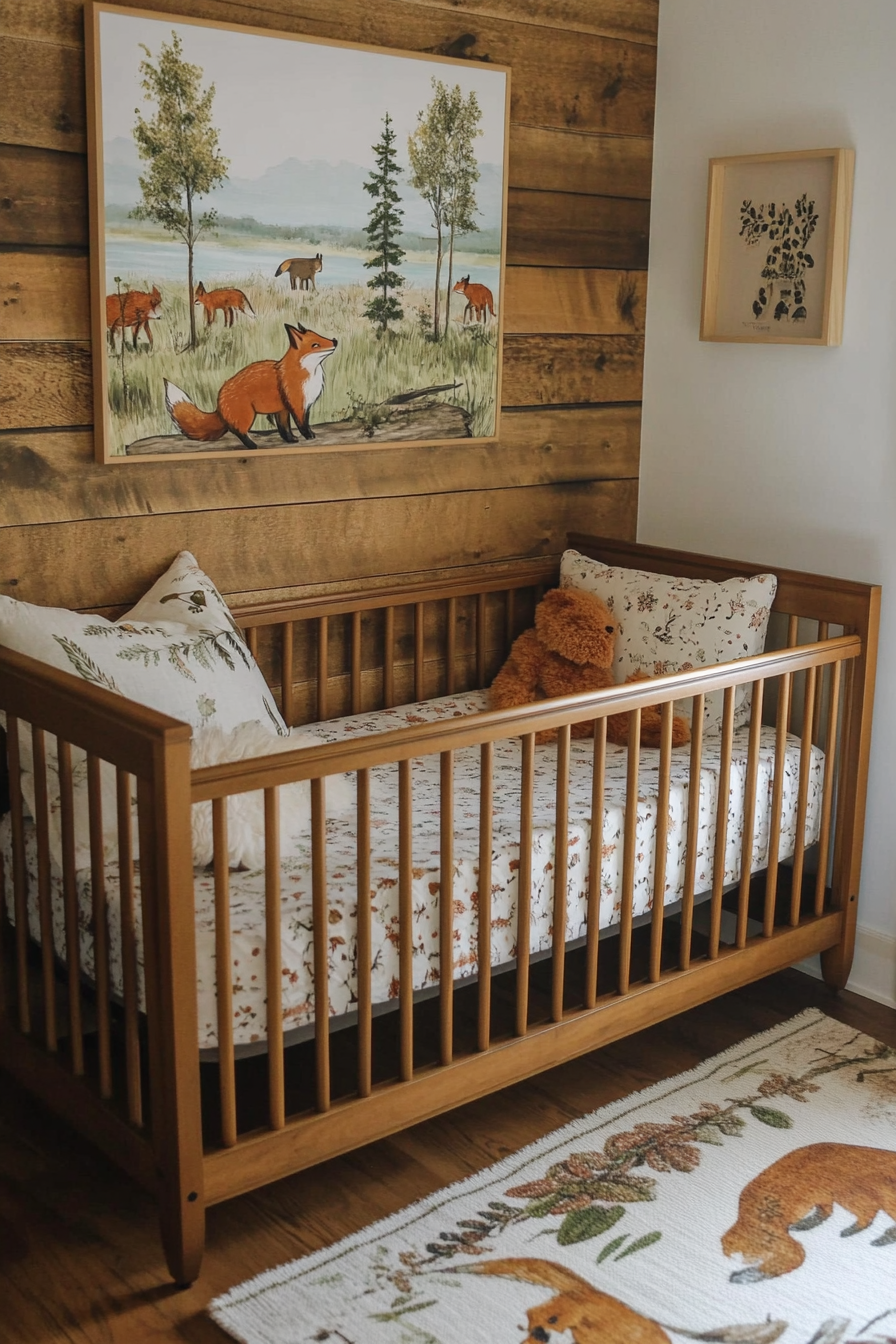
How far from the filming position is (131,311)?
2.41 m

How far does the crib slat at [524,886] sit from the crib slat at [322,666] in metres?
0.70

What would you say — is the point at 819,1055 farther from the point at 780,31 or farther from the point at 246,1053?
the point at 780,31

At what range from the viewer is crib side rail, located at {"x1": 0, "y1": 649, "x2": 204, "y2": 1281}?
1763 millimetres

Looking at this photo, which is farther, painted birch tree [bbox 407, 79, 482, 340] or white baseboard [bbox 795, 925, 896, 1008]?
white baseboard [bbox 795, 925, 896, 1008]

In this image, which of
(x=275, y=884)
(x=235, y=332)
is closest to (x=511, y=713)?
(x=275, y=884)

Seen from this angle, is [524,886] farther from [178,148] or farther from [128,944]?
[178,148]

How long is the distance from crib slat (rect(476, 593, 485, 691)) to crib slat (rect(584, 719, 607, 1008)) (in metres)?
0.80

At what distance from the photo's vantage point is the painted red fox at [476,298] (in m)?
2.86

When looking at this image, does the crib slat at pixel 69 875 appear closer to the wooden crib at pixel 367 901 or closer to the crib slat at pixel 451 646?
the wooden crib at pixel 367 901

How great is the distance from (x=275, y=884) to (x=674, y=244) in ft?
6.35

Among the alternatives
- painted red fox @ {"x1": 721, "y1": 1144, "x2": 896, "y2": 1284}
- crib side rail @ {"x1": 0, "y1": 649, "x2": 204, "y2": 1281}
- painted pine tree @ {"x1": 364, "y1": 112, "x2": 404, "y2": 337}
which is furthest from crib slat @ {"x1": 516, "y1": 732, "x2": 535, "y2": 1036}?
painted pine tree @ {"x1": 364, "y1": 112, "x2": 404, "y2": 337}

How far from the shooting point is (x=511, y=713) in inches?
82.4

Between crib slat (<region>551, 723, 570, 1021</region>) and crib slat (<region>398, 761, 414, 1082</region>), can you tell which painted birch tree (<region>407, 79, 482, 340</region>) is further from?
crib slat (<region>398, 761, 414, 1082</region>)

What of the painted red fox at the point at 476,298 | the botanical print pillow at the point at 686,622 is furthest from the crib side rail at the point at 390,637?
the painted red fox at the point at 476,298
